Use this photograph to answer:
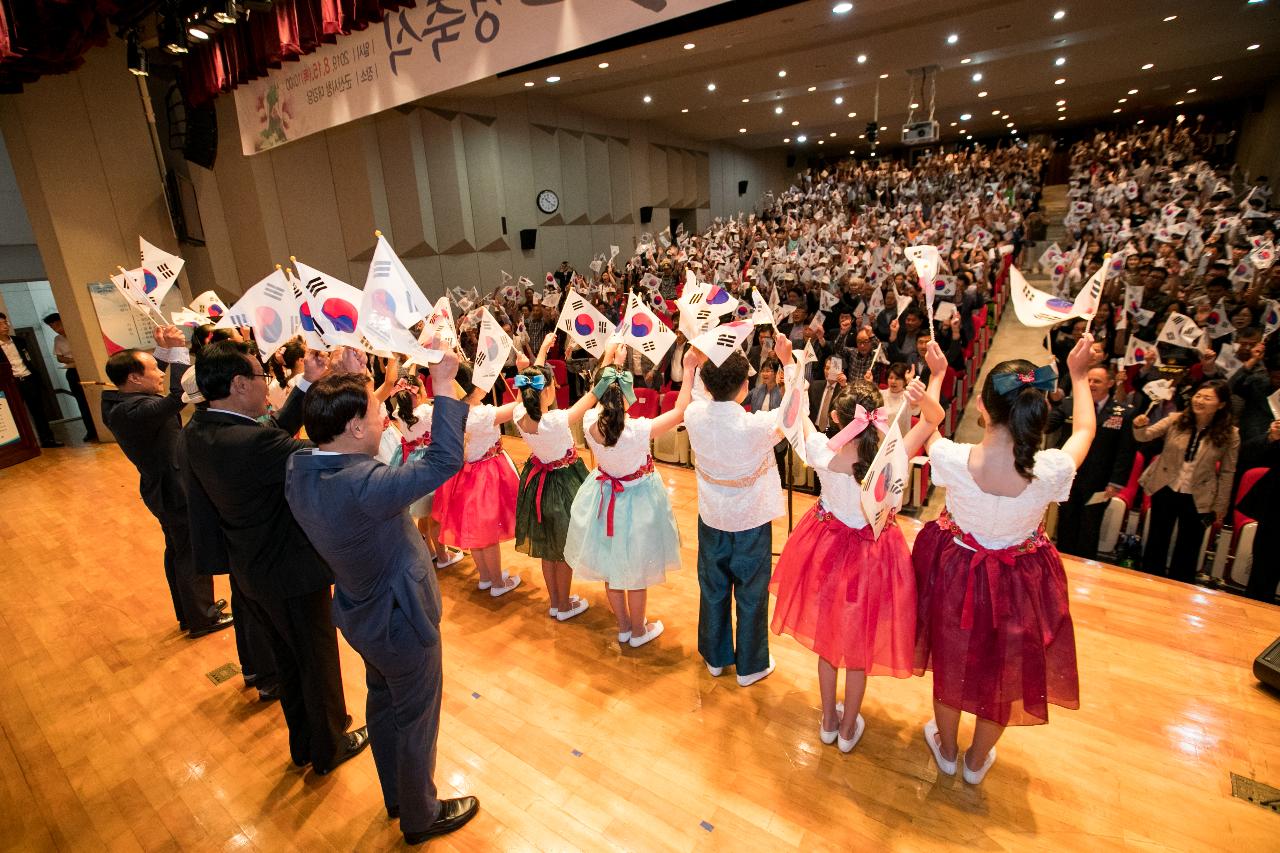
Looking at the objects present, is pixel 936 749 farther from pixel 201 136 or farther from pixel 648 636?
pixel 201 136

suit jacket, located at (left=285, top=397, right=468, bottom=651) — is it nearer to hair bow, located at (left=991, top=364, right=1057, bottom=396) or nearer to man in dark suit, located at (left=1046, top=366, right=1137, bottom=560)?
hair bow, located at (left=991, top=364, right=1057, bottom=396)

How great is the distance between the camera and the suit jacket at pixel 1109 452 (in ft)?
11.9

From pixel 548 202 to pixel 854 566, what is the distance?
484 inches

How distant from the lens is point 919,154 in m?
23.3

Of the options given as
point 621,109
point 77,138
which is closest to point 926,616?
point 77,138

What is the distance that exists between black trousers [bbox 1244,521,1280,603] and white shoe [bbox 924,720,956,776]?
7.48 ft

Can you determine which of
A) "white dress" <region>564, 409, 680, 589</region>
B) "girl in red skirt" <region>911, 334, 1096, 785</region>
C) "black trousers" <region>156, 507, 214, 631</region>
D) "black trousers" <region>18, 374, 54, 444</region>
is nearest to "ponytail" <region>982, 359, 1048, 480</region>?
"girl in red skirt" <region>911, 334, 1096, 785</region>

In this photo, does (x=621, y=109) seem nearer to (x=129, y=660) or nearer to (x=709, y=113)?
(x=709, y=113)

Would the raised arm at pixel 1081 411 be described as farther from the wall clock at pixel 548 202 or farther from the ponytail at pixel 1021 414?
the wall clock at pixel 548 202

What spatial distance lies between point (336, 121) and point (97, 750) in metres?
4.54

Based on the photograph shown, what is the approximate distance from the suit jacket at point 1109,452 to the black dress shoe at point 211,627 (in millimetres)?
5273

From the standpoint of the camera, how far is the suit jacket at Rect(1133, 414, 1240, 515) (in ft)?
10.7

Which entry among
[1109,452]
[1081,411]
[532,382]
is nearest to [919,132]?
[1109,452]

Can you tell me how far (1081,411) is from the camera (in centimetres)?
197
